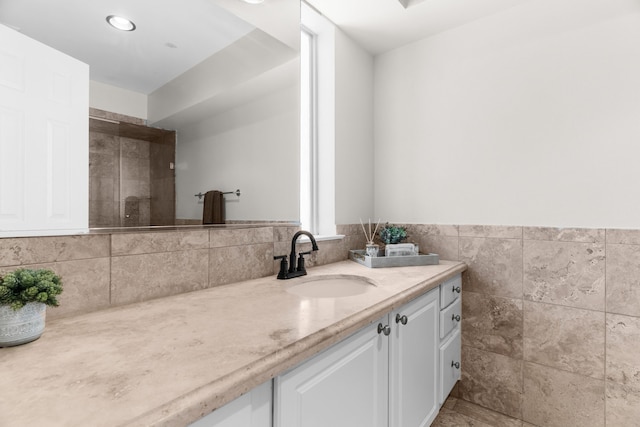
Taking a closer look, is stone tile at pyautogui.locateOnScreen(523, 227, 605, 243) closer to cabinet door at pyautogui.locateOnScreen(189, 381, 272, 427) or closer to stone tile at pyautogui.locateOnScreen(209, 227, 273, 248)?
stone tile at pyautogui.locateOnScreen(209, 227, 273, 248)

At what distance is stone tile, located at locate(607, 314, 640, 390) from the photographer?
4.97 feet

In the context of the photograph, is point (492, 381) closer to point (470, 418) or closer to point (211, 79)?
point (470, 418)

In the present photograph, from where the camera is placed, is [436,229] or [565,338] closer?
[565,338]

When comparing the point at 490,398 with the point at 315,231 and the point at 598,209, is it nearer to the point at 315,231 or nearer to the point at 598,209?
the point at 598,209

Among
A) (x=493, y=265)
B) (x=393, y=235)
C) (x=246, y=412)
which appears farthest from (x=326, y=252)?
(x=246, y=412)

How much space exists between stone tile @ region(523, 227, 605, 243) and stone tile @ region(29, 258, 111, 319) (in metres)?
1.97

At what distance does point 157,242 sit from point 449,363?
63.6 inches

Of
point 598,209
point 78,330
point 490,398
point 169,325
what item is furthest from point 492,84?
point 78,330

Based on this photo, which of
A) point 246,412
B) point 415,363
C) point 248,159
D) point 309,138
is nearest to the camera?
point 246,412

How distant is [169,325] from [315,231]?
4.35 feet

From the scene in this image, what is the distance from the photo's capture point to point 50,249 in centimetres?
90

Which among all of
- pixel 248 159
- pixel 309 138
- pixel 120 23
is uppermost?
pixel 120 23

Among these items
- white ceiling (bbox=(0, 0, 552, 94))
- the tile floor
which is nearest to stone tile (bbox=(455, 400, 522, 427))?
the tile floor

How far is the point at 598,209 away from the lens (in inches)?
62.5
